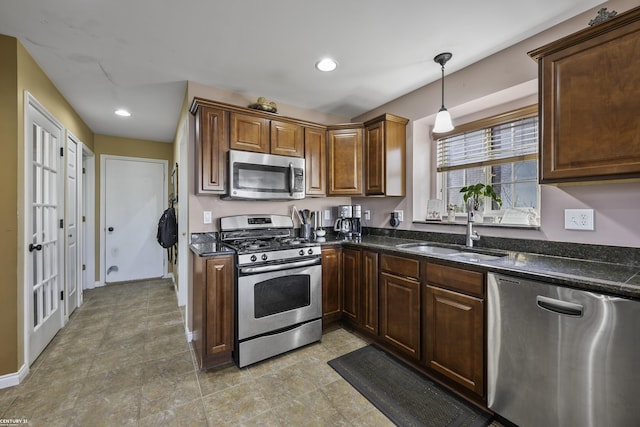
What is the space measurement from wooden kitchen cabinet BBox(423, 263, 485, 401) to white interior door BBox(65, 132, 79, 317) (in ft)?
12.1

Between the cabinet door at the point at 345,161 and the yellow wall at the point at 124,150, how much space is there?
3274mm

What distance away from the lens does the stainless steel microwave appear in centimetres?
253

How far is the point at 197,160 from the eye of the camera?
7.98ft

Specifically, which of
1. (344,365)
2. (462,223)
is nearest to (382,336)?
(344,365)

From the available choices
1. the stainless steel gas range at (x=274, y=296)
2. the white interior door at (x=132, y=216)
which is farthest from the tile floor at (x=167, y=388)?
the white interior door at (x=132, y=216)

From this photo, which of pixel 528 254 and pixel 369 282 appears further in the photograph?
pixel 369 282

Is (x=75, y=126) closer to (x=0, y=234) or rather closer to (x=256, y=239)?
(x=0, y=234)

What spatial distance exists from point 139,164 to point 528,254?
17.7 feet

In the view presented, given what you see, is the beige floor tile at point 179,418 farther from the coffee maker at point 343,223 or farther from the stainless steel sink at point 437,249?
the coffee maker at point 343,223

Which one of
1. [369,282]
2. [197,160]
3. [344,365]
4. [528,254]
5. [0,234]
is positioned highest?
[197,160]

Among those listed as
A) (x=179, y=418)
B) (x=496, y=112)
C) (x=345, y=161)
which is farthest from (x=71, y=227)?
(x=496, y=112)

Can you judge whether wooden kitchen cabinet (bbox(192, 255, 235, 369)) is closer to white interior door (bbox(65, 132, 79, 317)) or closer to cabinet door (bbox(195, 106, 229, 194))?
cabinet door (bbox(195, 106, 229, 194))

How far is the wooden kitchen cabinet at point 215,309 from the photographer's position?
210cm

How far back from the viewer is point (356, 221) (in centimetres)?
329
